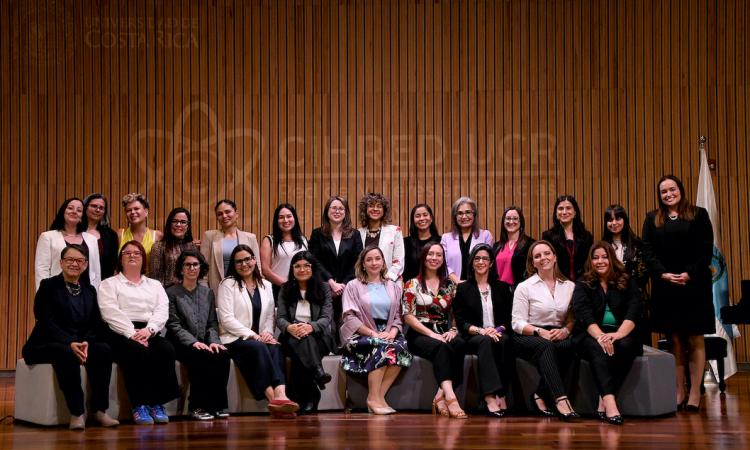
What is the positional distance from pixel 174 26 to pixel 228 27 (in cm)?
48

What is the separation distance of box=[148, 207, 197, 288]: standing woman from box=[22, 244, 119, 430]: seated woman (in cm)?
63

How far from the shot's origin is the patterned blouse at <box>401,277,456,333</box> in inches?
208

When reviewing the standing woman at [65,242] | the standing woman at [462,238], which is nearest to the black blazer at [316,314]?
the standing woman at [462,238]

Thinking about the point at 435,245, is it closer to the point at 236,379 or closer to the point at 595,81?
the point at 236,379

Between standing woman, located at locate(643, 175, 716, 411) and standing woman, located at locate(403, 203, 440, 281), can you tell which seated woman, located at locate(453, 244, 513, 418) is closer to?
standing woman, located at locate(403, 203, 440, 281)

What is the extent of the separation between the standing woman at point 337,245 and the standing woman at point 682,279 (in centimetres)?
191

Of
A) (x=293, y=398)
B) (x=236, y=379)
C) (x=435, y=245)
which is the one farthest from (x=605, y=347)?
(x=236, y=379)

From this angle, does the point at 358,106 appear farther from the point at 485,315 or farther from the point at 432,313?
the point at 485,315

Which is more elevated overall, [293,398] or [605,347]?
[605,347]

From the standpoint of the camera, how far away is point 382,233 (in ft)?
19.0

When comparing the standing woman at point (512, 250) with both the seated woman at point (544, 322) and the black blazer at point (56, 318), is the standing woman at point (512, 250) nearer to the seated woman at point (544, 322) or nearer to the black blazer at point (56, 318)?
the seated woman at point (544, 322)

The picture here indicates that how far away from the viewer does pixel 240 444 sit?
12.7ft

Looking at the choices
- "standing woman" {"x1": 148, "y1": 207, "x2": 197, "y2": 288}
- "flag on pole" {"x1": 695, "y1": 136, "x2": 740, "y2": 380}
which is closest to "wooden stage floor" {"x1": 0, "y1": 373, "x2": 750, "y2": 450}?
"standing woman" {"x1": 148, "y1": 207, "x2": 197, "y2": 288}

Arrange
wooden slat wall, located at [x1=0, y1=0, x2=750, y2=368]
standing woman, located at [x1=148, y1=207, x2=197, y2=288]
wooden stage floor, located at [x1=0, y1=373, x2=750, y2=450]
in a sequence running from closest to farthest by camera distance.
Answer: wooden stage floor, located at [x1=0, y1=373, x2=750, y2=450], standing woman, located at [x1=148, y1=207, x2=197, y2=288], wooden slat wall, located at [x1=0, y1=0, x2=750, y2=368]
